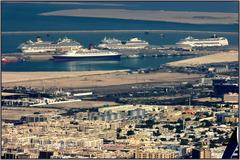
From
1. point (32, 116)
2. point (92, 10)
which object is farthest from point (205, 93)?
point (92, 10)

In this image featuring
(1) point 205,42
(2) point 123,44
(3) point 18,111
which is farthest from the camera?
(2) point 123,44

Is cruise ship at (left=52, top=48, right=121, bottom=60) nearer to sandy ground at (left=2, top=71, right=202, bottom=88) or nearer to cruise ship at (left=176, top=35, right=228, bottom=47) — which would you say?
cruise ship at (left=176, top=35, right=228, bottom=47)

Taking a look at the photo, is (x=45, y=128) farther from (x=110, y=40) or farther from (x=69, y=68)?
(x=110, y=40)

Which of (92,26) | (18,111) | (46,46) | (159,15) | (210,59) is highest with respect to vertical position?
(159,15)

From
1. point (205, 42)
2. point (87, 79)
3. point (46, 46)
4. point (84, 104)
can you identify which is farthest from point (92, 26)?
point (84, 104)

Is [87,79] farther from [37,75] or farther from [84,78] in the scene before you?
[37,75]

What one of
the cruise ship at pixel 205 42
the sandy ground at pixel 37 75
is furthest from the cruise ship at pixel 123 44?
the sandy ground at pixel 37 75
